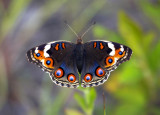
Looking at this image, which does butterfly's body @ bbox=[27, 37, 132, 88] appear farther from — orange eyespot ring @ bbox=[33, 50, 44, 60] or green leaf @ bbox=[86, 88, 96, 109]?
green leaf @ bbox=[86, 88, 96, 109]

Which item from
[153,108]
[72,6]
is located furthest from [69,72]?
Result: [72,6]

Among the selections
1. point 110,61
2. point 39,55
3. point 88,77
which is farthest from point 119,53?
point 39,55

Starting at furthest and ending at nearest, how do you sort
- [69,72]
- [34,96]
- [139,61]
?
1. [34,96]
2. [139,61]
3. [69,72]

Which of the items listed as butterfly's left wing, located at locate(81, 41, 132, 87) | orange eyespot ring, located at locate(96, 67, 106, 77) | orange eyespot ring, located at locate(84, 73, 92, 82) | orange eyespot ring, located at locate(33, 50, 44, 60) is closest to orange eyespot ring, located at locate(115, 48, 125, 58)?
butterfly's left wing, located at locate(81, 41, 132, 87)

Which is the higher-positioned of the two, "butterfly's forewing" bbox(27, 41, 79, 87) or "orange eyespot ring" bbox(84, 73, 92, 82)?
"butterfly's forewing" bbox(27, 41, 79, 87)

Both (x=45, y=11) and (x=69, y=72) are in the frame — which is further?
(x=45, y=11)

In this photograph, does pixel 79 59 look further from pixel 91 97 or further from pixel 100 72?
pixel 91 97

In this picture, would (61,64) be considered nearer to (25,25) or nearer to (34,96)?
(34,96)
